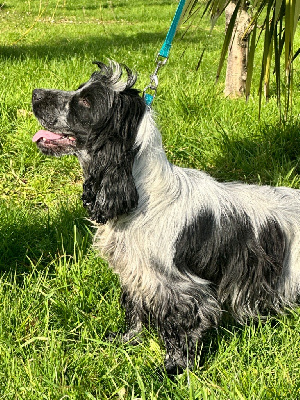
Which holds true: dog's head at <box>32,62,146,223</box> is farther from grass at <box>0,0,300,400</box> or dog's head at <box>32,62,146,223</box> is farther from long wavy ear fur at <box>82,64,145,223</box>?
grass at <box>0,0,300,400</box>

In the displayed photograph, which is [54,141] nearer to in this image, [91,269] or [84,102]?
[84,102]

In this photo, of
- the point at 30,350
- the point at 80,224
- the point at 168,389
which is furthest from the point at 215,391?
the point at 80,224

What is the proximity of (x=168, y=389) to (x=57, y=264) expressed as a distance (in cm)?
123

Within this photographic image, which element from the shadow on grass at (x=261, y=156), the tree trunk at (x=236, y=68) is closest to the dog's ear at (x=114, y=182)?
the shadow on grass at (x=261, y=156)

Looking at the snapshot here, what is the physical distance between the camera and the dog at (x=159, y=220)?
2500mm

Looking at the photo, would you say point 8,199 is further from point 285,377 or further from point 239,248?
point 285,377

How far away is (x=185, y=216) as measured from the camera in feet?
8.54

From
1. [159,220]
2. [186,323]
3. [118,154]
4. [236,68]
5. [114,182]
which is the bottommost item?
[186,323]

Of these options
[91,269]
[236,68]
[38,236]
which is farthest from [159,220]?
[236,68]

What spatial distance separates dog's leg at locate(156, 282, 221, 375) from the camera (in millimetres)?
2676

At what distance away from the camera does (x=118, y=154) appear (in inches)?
97.3

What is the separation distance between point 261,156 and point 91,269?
6.58ft

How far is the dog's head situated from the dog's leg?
21.8 inches

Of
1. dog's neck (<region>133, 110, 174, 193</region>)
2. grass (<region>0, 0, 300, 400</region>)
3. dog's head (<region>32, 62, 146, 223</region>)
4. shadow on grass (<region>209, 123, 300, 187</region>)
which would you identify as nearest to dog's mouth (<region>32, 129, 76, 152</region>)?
dog's head (<region>32, 62, 146, 223</region>)
